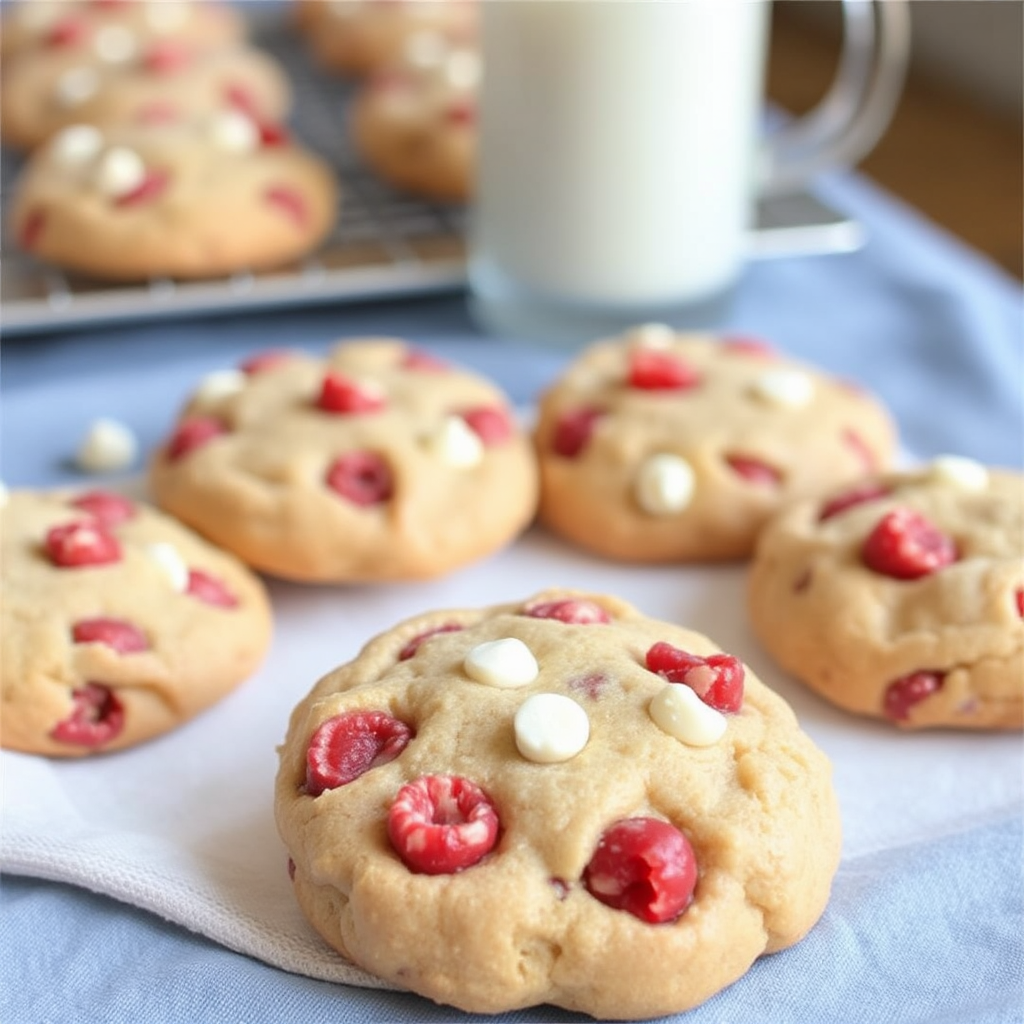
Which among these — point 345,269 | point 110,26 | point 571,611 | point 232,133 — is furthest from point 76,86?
point 571,611

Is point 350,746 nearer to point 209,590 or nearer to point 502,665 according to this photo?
point 502,665

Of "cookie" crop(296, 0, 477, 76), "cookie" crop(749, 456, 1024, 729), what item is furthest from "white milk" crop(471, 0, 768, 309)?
"cookie" crop(296, 0, 477, 76)

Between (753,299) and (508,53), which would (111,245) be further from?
(753,299)

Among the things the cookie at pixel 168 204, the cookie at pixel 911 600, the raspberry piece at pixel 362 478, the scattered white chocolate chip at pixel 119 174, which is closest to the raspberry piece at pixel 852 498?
the cookie at pixel 911 600

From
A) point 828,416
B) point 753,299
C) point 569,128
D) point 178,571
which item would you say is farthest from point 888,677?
point 753,299

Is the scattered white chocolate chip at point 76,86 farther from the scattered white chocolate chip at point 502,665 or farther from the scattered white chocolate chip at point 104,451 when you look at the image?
the scattered white chocolate chip at point 502,665

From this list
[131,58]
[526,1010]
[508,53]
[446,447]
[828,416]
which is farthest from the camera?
[131,58]

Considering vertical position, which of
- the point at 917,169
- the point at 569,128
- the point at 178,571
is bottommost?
the point at 917,169
